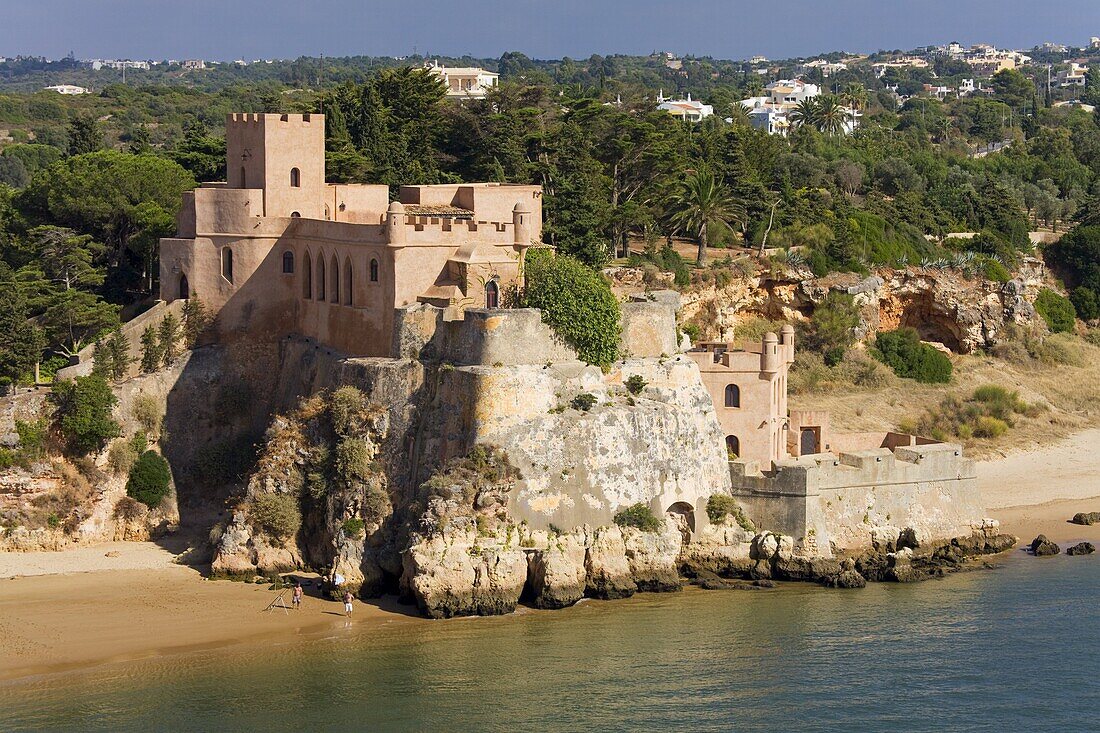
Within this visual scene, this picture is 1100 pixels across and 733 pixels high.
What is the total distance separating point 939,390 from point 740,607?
19.5 m

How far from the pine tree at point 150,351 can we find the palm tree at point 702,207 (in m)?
17.6

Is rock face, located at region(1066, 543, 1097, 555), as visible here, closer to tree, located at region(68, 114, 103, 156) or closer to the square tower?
the square tower

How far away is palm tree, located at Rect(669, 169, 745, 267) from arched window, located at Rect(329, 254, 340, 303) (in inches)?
596

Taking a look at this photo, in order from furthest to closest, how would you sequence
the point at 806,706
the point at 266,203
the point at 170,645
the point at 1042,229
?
the point at 1042,229 < the point at 266,203 < the point at 170,645 < the point at 806,706

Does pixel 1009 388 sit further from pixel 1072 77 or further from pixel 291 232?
pixel 1072 77

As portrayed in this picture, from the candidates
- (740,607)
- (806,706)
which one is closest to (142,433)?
(740,607)

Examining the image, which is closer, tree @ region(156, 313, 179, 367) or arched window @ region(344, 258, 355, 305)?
arched window @ region(344, 258, 355, 305)

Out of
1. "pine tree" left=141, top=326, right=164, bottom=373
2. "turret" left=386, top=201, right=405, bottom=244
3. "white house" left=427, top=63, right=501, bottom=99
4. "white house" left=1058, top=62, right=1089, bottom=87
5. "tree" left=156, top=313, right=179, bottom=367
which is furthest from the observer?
"white house" left=1058, top=62, right=1089, bottom=87

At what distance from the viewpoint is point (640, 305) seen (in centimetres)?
3894

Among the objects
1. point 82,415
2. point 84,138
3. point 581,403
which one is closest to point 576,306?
point 581,403

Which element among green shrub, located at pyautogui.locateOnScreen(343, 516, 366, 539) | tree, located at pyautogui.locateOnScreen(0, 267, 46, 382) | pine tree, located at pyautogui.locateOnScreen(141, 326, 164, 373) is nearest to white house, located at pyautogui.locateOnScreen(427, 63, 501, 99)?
pine tree, located at pyautogui.locateOnScreen(141, 326, 164, 373)

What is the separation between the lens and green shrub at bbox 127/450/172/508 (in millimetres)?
40250

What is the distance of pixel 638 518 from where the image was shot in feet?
120

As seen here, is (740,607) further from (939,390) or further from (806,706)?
(939,390)
